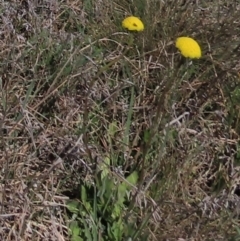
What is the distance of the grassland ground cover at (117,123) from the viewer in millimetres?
1669

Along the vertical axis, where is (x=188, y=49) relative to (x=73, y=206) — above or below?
above

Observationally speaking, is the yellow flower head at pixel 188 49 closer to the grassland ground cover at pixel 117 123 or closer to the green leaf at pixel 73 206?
the grassland ground cover at pixel 117 123

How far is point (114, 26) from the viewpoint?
7.00 ft

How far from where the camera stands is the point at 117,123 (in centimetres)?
193

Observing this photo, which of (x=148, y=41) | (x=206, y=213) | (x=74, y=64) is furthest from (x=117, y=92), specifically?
(x=206, y=213)

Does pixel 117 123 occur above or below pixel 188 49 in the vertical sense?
below

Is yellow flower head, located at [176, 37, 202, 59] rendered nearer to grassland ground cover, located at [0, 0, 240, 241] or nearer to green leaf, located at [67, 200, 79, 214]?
grassland ground cover, located at [0, 0, 240, 241]

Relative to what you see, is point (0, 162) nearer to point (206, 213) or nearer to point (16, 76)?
point (16, 76)

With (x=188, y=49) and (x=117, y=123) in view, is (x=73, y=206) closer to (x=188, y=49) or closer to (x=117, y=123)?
(x=117, y=123)

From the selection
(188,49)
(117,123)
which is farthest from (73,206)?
(188,49)

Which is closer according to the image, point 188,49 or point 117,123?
point 188,49

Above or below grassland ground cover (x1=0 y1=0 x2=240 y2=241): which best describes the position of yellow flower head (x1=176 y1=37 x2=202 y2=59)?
above

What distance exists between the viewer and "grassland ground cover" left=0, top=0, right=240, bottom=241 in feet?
5.48

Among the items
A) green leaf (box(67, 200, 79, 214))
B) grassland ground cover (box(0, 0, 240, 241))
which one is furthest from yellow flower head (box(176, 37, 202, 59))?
green leaf (box(67, 200, 79, 214))
